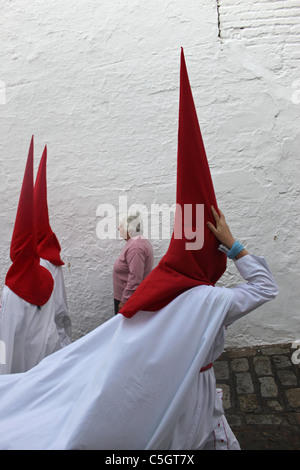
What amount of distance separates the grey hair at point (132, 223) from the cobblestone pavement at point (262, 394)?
4.56ft

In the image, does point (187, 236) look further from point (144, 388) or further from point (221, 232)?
point (144, 388)

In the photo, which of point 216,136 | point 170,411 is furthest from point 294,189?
point 170,411

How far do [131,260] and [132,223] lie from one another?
323 millimetres

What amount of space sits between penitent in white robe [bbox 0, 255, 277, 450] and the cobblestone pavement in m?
0.96

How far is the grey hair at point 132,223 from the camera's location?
3.75 meters

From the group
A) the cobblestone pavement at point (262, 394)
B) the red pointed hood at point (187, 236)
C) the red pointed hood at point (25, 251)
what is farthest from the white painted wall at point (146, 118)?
A: the red pointed hood at point (187, 236)

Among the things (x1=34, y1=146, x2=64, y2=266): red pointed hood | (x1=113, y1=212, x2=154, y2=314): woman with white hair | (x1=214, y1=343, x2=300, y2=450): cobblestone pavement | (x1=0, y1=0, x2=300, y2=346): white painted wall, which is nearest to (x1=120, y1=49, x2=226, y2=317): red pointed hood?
(x1=214, y1=343, x2=300, y2=450): cobblestone pavement

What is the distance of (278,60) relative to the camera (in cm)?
408

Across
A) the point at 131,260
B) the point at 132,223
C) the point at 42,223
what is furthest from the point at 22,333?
the point at 132,223

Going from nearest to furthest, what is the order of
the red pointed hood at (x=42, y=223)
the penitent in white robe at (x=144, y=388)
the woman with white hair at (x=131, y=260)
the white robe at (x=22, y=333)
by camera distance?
1. the penitent in white robe at (x=144, y=388)
2. the white robe at (x=22, y=333)
3. the red pointed hood at (x=42, y=223)
4. the woman with white hair at (x=131, y=260)

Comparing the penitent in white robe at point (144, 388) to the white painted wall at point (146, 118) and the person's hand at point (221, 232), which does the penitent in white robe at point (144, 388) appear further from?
the white painted wall at point (146, 118)

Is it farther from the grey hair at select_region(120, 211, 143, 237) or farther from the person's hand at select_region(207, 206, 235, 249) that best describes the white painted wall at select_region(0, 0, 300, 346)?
the person's hand at select_region(207, 206, 235, 249)

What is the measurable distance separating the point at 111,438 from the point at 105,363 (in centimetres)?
29

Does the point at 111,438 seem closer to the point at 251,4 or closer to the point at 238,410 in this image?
the point at 238,410
